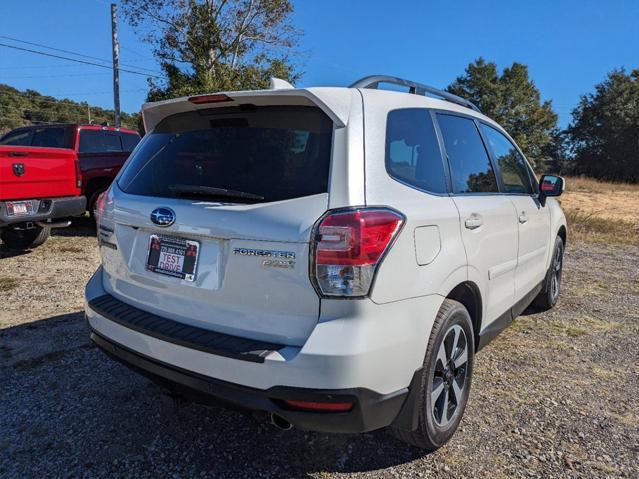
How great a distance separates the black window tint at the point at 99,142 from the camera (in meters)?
8.24

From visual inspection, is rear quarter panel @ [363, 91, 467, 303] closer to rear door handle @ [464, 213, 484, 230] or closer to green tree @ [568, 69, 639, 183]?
rear door handle @ [464, 213, 484, 230]

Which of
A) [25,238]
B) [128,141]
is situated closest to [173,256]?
[25,238]

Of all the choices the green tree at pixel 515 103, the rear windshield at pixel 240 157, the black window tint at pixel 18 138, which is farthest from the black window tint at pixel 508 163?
the green tree at pixel 515 103

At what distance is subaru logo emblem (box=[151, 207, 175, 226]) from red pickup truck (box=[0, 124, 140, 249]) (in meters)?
4.55

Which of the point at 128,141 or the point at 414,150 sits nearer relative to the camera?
the point at 414,150

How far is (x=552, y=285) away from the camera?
4852 mm

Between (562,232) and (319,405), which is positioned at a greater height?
(562,232)

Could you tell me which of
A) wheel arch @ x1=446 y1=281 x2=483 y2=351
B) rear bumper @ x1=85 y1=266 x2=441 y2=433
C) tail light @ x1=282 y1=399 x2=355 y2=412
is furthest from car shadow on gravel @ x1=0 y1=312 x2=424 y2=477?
wheel arch @ x1=446 y1=281 x2=483 y2=351

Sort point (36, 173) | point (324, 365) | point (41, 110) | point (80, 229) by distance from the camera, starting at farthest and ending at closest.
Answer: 1. point (41, 110)
2. point (80, 229)
3. point (36, 173)
4. point (324, 365)

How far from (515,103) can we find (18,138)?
198 ft

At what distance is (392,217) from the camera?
1.98 metres

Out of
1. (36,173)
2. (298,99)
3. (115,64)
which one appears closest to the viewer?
(298,99)

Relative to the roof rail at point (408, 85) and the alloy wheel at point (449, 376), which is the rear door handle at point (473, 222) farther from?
the roof rail at point (408, 85)

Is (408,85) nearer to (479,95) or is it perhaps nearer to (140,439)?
(140,439)
